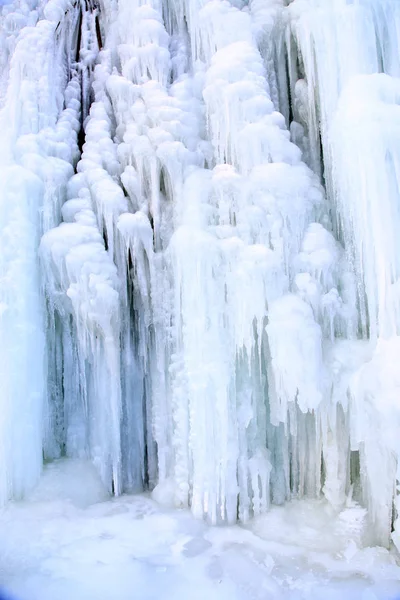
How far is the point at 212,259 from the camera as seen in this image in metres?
6.28

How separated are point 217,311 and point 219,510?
2279 millimetres

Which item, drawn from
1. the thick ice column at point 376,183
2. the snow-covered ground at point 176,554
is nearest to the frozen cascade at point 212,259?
the thick ice column at point 376,183

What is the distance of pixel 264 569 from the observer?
5.17m

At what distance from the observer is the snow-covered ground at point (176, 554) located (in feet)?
15.9

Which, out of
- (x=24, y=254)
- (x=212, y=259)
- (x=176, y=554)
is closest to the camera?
(x=176, y=554)

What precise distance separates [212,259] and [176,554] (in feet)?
10.3

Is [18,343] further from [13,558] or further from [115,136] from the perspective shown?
[115,136]

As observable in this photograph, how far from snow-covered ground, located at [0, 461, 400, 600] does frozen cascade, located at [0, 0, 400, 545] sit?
0.29 meters

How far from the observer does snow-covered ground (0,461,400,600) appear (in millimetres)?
4840

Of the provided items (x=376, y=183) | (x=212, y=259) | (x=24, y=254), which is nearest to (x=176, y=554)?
(x=212, y=259)

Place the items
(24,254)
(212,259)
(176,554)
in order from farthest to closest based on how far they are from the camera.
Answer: (24,254) < (212,259) < (176,554)

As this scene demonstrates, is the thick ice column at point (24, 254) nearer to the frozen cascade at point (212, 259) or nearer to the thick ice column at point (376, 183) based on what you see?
the frozen cascade at point (212, 259)

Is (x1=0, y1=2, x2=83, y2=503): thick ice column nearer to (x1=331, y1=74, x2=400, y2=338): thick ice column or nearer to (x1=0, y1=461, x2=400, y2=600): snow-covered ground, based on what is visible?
(x1=0, y1=461, x2=400, y2=600): snow-covered ground

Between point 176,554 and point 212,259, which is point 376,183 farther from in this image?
point 176,554
